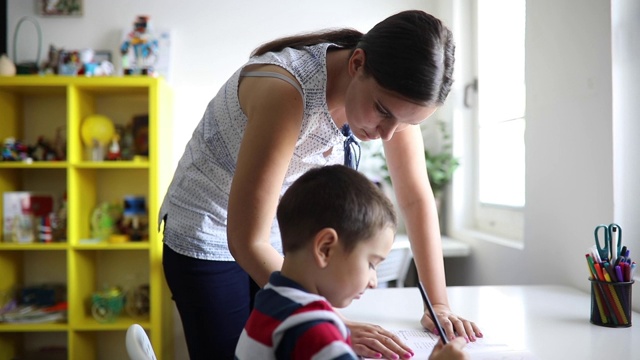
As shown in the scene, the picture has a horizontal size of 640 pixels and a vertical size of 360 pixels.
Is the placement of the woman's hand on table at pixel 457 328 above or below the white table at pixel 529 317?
above

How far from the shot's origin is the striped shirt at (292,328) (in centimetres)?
72

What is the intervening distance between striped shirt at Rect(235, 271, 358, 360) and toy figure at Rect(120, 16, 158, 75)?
2668 millimetres

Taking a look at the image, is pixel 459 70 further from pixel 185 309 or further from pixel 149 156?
pixel 185 309

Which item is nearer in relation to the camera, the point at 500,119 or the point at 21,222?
the point at 500,119

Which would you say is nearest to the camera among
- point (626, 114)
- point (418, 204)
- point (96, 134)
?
point (418, 204)

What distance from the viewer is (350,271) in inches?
32.9

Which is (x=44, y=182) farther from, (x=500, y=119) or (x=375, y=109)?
(x=375, y=109)

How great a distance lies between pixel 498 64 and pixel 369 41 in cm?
195

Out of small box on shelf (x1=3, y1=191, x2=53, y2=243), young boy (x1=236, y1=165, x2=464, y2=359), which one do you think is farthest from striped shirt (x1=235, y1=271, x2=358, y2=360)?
small box on shelf (x1=3, y1=191, x2=53, y2=243)

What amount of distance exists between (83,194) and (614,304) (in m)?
2.63

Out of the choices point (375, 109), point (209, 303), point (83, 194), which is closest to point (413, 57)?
point (375, 109)

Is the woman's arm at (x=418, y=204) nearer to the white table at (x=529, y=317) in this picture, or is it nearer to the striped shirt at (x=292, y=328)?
the white table at (x=529, y=317)

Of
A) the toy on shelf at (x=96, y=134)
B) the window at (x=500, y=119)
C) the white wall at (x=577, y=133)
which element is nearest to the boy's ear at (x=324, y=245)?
the white wall at (x=577, y=133)

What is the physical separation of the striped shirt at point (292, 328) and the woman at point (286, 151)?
16cm
